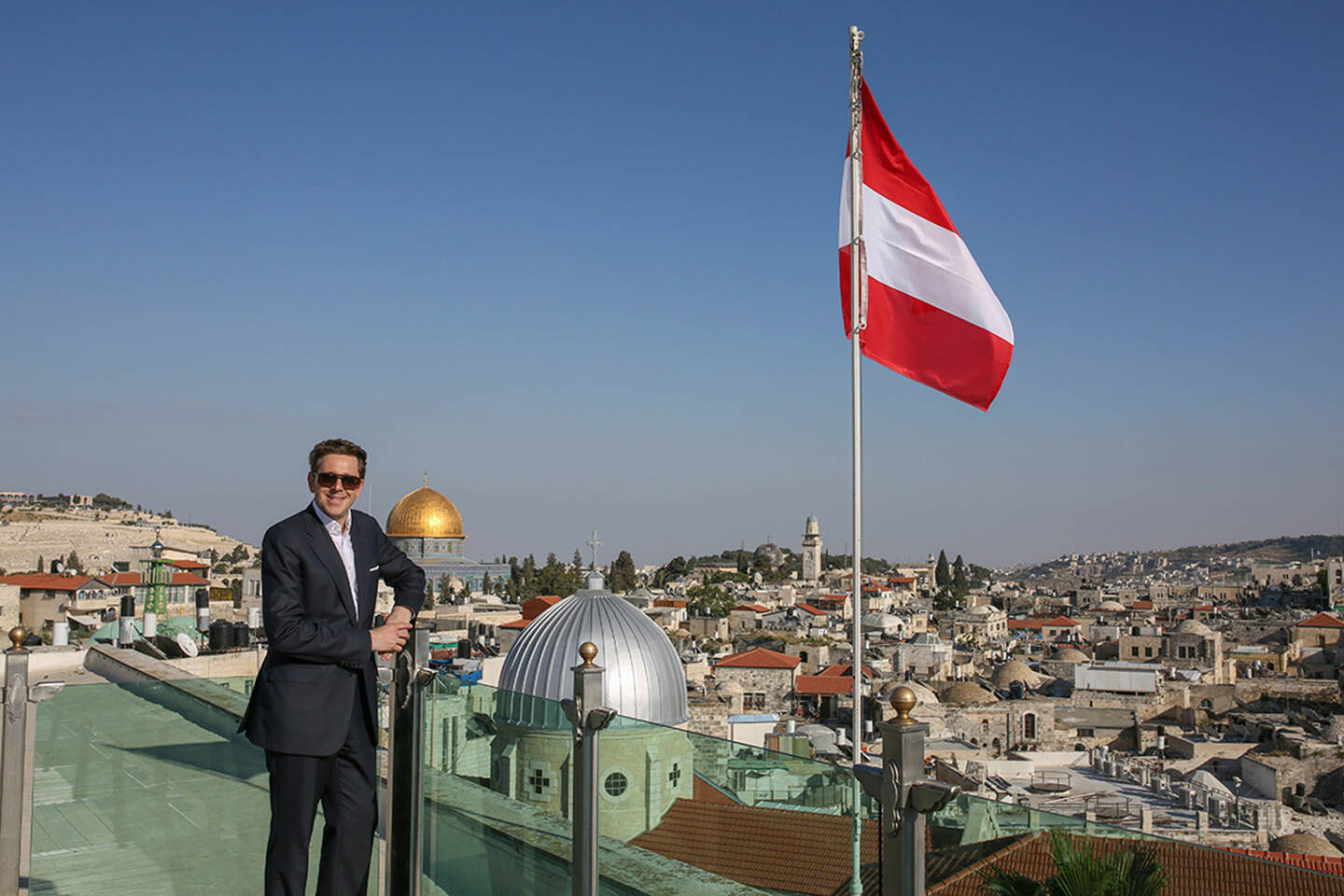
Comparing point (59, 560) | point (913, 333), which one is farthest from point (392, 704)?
point (59, 560)

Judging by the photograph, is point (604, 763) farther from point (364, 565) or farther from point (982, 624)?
point (982, 624)

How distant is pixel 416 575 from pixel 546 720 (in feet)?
2.11

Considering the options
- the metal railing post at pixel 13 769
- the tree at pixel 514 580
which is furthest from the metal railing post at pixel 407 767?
the tree at pixel 514 580

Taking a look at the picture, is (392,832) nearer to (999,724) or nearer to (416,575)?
(416,575)

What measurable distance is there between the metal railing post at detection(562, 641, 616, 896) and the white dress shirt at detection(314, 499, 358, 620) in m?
0.74

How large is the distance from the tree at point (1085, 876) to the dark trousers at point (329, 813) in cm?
186

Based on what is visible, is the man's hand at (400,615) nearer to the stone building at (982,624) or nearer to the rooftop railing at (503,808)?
the rooftop railing at (503,808)

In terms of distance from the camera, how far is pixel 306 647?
2.92 m

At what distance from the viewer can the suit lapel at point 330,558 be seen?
120 inches

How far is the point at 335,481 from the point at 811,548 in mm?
111773

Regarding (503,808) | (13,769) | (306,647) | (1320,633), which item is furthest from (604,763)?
(1320,633)

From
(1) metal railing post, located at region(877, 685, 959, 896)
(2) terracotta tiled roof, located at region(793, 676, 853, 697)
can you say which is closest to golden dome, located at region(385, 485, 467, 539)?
(2) terracotta tiled roof, located at region(793, 676, 853, 697)

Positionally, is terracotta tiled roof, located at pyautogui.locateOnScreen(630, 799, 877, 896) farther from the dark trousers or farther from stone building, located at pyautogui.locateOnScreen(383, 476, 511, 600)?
stone building, located at pyautogui.locateOnScreen(383, 476, 511, 600)

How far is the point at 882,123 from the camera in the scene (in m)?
6.57
